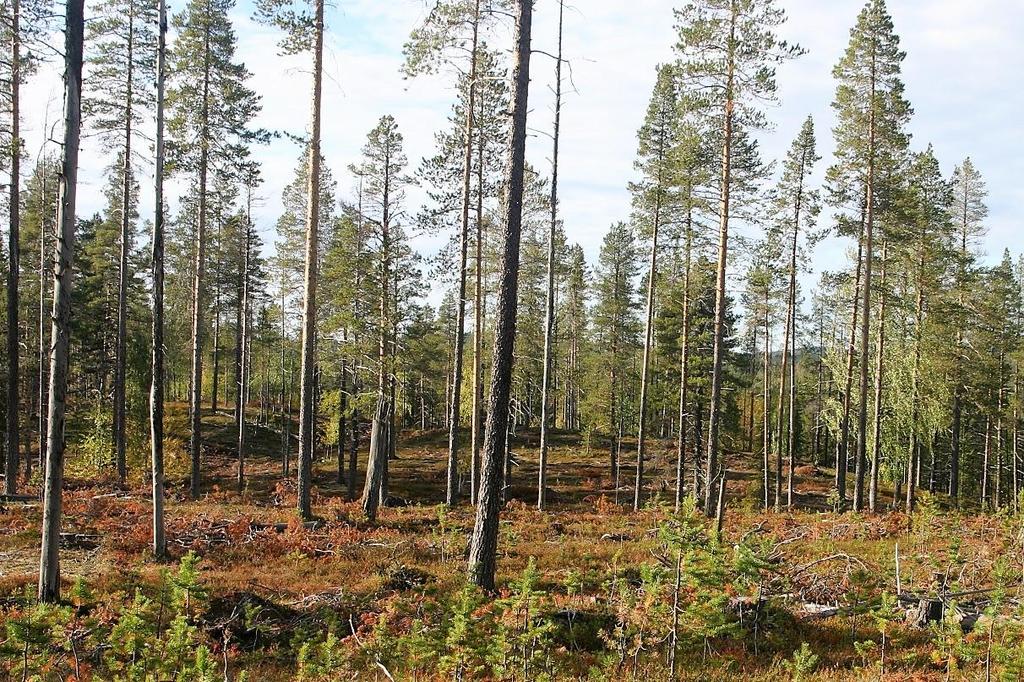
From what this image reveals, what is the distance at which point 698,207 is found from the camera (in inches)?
691

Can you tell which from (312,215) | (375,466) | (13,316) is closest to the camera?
(312,215)

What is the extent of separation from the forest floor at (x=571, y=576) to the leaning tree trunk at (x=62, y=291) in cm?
102

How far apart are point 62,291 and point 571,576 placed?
7.78 m

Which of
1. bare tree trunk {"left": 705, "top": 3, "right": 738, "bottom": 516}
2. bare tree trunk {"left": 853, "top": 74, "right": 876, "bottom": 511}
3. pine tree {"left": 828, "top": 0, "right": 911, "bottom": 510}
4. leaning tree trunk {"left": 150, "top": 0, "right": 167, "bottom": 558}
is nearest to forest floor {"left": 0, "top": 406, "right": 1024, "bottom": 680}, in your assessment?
leaning tree trunk {"left": 150, "top": 0, "right": 167, "bottom": 558}

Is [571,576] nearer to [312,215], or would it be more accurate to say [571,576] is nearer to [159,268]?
[159,268]

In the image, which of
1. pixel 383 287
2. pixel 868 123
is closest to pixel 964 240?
pixel 868 123

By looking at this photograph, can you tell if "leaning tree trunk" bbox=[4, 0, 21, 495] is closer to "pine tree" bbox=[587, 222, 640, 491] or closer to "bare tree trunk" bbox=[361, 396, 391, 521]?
"bare tree trunk" bbox=[361, 396, 391, 521]

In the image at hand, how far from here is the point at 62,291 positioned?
8586 millimetres

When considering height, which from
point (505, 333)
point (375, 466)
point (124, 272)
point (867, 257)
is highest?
point (867, 257)

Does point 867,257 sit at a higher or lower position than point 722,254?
higher

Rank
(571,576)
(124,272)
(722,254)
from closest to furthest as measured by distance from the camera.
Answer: (571,576), (722,254), (124,272)

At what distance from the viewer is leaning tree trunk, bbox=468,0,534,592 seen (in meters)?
9.30

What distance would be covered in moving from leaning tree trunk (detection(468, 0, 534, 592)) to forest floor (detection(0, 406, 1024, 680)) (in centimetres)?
92

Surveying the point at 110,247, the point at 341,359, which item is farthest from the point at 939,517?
the point at 110,247
